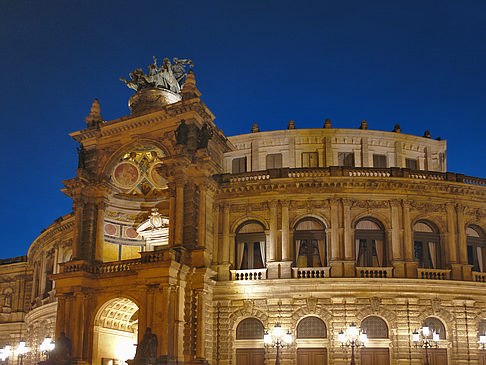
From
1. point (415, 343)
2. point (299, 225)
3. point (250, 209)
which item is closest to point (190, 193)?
point (250, 209)

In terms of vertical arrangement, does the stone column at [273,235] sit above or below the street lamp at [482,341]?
above

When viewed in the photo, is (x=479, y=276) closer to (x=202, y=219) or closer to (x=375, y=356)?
(x=375, y=356)

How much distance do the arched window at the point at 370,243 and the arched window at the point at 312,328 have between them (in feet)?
13.7

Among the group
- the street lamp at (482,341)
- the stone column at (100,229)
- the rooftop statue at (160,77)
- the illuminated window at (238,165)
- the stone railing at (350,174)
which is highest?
the rooftop statue at (160,77)

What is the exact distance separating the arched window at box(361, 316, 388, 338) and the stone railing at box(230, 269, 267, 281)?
624 centimetres

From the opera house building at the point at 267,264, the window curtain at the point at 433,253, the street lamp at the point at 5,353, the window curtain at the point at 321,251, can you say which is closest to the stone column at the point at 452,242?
the opera house building at the point at 267,264

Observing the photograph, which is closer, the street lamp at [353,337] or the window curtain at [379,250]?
the street lamp at [353,337]

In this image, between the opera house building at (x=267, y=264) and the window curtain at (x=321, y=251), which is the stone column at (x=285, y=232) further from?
the window curtain at (x=321, y=251)

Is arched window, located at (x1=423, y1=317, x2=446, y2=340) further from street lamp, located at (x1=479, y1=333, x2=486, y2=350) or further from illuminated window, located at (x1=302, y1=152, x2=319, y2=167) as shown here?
illuminated window, located at (x1=302, y1=152, x2=319, y2=167)

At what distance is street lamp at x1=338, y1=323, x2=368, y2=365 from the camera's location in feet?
105

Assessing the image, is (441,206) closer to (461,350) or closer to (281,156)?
(461,350)

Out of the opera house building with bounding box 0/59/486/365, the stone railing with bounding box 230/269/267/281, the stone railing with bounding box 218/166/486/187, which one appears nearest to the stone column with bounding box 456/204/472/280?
the opera house building with bounding box 0/59/486/365

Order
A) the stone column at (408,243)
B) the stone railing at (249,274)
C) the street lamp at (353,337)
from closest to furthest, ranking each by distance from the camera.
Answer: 1. the street lamp at (353,337)
2. the stone column at (408,243)
3. the stone railing at (249,274)

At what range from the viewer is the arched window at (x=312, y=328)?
34938 mm
